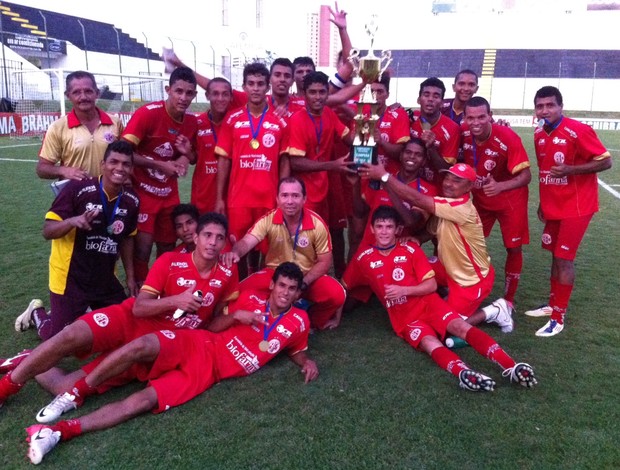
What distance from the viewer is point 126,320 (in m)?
3.37

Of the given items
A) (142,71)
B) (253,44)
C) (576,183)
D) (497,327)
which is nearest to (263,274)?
(497,327)

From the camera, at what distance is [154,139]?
444 centimetres

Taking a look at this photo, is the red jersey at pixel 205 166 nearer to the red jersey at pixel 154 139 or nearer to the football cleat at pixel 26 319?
the red jersey at pixel 154 139

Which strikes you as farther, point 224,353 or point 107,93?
point 107,93

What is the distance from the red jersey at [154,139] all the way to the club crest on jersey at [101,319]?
4.92ft

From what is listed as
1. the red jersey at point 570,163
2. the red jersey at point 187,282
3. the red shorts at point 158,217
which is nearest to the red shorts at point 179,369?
the red jersey at point 187,282

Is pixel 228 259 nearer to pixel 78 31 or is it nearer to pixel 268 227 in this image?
pixel 268 227

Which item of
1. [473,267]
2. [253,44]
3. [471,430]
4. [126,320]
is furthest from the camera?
A: [253,44]

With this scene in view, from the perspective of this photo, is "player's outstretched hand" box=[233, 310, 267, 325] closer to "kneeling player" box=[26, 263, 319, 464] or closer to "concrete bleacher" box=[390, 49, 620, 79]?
"kneeling player" box=[26, 263, 319, 464]

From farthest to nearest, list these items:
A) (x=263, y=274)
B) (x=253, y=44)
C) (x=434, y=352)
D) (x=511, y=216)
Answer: (x=253, y=44), (x=511, y=216), (x=263, y=274), (x=434, y=352)

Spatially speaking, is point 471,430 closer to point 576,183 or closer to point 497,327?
point 497,327

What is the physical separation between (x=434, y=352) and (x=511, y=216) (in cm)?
171

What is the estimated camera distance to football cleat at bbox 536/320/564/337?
168 inches

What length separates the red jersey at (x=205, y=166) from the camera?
4805mm
